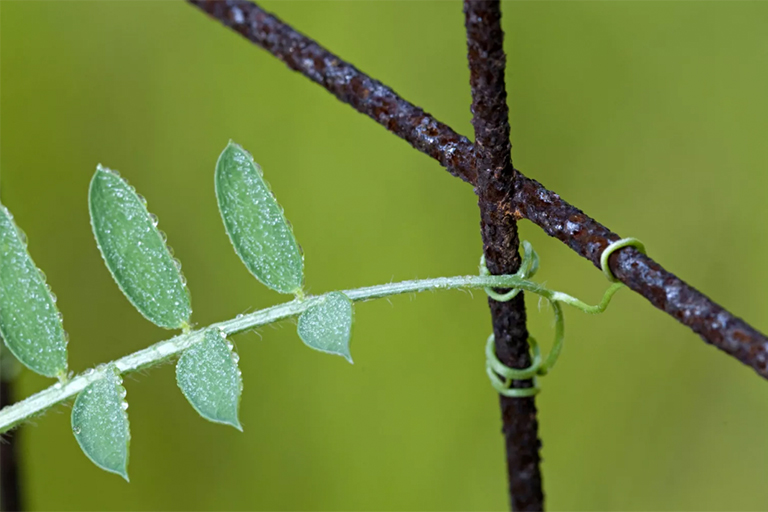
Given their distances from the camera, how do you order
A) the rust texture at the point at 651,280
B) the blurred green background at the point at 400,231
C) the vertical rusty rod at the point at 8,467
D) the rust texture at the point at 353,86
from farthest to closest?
the blurred green background at the point at 400,231, the vertical rusty rod at the point at 8,467, the rust texture at the point at 353,86, the rust texture at the point at 651,280

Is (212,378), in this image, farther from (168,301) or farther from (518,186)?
(518,186)

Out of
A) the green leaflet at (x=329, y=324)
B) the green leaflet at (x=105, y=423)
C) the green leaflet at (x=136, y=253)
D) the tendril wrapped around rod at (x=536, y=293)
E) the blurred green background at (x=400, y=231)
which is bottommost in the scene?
the green leaflet at (x=105, y=423)

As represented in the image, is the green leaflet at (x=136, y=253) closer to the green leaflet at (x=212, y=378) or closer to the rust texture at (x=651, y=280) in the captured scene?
the green leaflet at (x=212, y=378)

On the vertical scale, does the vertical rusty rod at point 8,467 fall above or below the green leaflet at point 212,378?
above

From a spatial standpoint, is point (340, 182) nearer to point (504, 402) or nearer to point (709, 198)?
point (709, 198)

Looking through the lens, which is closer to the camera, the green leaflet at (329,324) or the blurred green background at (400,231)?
the green leaflet at (329,324)

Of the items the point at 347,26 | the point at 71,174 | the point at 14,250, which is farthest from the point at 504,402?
the point at 71,174

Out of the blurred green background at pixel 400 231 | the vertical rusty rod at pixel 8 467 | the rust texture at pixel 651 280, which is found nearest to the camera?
the rust texture at pixel 651 280

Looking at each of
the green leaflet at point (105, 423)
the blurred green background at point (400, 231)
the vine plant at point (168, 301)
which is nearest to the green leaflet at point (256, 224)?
the vine plant at point (168, 301)
